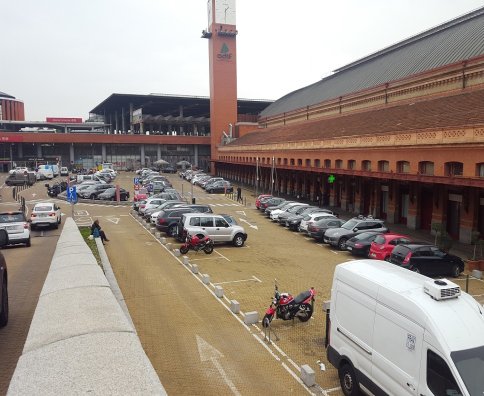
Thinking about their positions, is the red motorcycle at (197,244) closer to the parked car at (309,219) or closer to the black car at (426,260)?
the parked car at (309,219)

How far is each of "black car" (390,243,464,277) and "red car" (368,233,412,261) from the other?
134 cm

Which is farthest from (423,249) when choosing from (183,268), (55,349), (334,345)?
(55,349)

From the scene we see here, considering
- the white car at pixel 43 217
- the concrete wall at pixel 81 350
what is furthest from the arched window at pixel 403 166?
the concrete wall at pixel 81 350

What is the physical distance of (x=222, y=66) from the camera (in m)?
90.6

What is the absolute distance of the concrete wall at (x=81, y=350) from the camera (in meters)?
A: 3.86

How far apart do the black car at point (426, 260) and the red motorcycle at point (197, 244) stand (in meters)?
8.44

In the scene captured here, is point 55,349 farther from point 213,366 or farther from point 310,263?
point 310,263

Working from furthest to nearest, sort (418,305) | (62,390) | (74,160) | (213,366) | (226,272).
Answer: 1. (74,160)
2. (226,272)
3. (213,366)
4. (418,305)
5. (62,390)

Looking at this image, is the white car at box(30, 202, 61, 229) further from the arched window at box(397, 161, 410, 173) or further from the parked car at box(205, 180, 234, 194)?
the parked car at box(205, 180, 234, 194)

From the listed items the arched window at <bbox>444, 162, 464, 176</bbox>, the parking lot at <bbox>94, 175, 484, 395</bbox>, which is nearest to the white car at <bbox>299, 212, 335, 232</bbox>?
the parking lot at <bbox>94, 175, 484, 395</bbox>

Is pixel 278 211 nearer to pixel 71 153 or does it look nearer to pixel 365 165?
pixel 365 165

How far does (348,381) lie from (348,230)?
1694 centimetres

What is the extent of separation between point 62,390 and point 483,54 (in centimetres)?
3754

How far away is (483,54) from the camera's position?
109 ft
